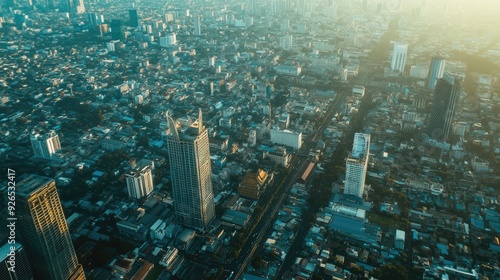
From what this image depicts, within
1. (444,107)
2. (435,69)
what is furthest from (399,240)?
(435,69)

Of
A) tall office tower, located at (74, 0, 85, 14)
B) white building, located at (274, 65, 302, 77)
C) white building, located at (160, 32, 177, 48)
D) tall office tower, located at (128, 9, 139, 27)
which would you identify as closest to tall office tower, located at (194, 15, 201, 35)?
white building, located at (160, 32, 177, 48)

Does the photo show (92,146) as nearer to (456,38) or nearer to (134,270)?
(134,270)

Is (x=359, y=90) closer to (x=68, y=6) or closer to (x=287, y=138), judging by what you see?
(x=287, y=138)

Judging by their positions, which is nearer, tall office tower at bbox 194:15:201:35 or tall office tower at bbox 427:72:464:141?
tall office tower at bbox 427:72:464:141

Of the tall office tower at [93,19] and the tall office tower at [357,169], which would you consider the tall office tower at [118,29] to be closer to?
the tall office tower at [93,19]

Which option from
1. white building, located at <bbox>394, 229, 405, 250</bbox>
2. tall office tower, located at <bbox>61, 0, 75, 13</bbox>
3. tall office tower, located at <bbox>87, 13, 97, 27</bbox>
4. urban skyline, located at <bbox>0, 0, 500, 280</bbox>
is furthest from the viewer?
tall office tower, located at <bbox>61, 0, 75, 13</bbox>

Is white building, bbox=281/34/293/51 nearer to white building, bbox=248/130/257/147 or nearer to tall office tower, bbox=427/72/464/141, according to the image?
tall office tower, bbox=427/72/464/141

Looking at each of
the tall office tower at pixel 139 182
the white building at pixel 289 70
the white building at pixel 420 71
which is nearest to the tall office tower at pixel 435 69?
the white building at pixel 420 71

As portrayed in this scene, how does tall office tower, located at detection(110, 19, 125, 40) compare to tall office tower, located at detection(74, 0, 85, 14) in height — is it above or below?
below
